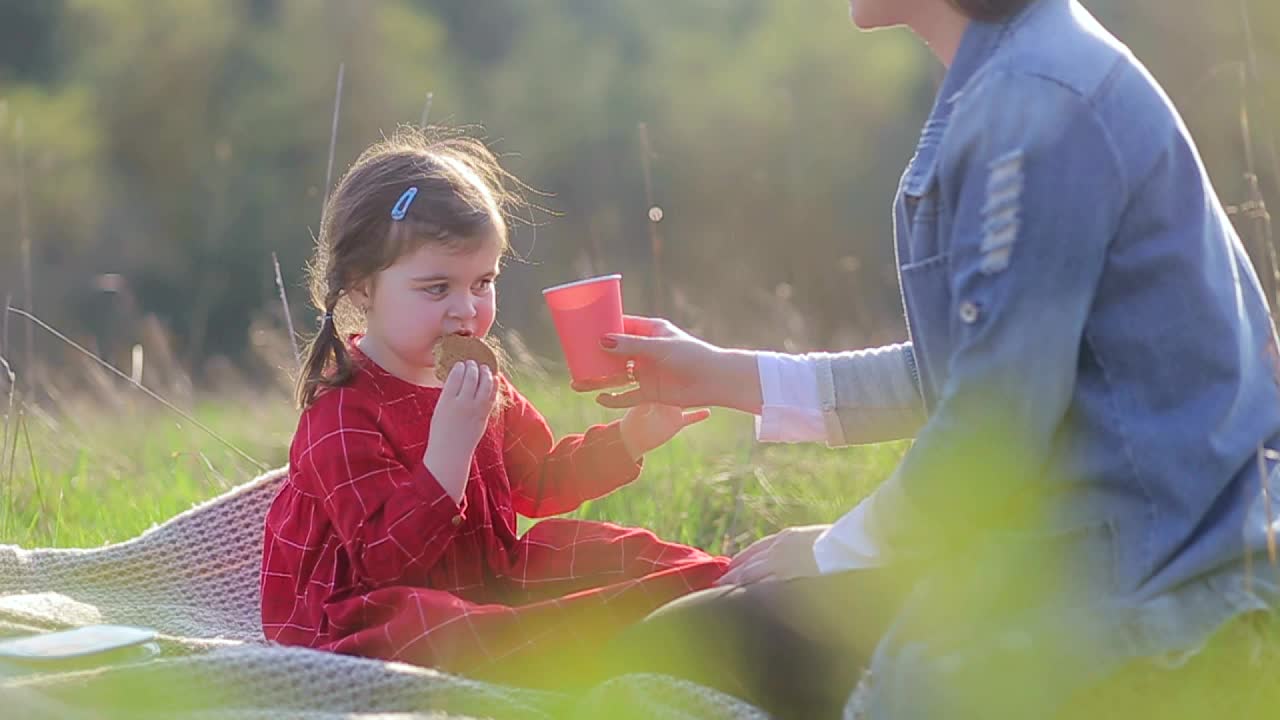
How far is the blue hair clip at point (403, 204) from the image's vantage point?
8.25ft

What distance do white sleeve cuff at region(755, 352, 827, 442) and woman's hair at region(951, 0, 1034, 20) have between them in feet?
2.47

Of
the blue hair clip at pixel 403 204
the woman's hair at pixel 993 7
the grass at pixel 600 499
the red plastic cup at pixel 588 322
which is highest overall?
the blue hair clip at pixel 403 204

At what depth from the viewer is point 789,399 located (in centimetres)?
249

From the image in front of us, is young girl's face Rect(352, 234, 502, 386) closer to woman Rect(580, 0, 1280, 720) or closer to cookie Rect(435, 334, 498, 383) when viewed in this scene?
cookie Rect(435, 334, 498, 383)

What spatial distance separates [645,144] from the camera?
3412 millimetres

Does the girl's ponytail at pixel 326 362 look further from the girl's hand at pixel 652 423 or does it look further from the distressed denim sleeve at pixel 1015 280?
the distressed denim sleeve at pixel 1015 280

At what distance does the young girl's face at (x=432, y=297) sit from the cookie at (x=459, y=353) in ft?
0.09

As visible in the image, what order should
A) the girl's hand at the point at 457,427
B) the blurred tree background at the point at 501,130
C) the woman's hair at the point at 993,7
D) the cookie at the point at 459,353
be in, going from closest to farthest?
the woman's hair at the point at 993,7, the girl's hand at the point at 457,427, the cookie at the point at 459,353, the blurred tree background at the point at 501,130

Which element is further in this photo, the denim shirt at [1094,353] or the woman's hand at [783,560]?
the woman's hand at [783,560]

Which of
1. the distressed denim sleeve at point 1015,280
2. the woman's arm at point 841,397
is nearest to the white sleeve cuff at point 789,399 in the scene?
the woman's arm at point 841,397

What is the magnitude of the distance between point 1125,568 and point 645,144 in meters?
1.89

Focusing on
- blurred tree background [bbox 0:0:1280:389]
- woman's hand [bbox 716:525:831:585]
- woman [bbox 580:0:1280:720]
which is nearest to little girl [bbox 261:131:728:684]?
woman's hand [bbox 716:525:831:585]

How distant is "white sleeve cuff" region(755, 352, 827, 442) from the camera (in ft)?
8.17

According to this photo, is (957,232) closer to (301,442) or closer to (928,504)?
(928,504)
